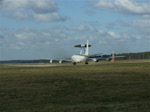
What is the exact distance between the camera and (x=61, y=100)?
1276 cm

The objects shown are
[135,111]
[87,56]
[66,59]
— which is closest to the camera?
[135,111]

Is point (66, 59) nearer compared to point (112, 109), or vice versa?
point (112, 109)

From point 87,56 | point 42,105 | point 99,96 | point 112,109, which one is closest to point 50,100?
point 42,105

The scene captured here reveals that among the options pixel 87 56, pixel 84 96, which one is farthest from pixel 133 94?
pixel 87 56

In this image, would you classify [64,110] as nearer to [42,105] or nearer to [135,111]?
[42,105]

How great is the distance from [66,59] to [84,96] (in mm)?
75894

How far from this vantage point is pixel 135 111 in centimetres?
996

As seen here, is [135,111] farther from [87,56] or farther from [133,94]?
[87,56]

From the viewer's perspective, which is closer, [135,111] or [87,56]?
[135,111]

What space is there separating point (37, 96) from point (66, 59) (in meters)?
75.6

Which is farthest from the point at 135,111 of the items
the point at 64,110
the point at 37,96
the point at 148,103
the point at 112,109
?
the point at 37,96

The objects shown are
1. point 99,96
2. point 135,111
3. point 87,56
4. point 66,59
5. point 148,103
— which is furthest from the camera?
point 66,59

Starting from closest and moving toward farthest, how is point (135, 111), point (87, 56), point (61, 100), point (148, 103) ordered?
point (135, 111), point (148, 103), point (61, 100), point (87, 56)

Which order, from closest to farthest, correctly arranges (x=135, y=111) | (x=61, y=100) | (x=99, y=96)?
(x=135, y=111), (x=61, y=100), (x=99, y=96)
